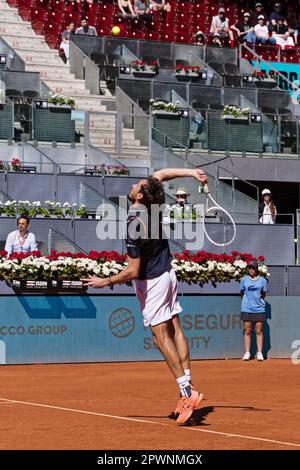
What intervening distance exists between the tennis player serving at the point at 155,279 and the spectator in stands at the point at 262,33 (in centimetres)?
2745

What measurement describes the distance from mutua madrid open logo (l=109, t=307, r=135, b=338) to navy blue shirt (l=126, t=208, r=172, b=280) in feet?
30.4

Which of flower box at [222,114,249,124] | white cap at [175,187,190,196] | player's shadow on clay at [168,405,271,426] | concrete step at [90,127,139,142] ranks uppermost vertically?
flower box at [222,114,249,124]

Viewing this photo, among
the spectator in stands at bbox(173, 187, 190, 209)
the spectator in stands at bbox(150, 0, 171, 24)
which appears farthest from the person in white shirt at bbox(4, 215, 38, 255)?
the spectator in stands at bbox(150, 0, 171, 24)

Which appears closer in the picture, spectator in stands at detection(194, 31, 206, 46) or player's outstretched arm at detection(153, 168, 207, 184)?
player's outstretched arm at detection(153, 168, 207, 184)

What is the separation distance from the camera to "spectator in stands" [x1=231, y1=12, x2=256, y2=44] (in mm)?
36781

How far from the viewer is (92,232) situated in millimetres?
21969

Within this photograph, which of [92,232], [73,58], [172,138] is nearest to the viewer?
[92,232]

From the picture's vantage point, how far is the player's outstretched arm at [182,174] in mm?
10453

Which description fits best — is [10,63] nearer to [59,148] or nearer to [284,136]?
[59,148]

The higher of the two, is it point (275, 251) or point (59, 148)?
point (59, 148)

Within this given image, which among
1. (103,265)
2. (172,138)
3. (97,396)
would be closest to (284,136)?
(172,138)

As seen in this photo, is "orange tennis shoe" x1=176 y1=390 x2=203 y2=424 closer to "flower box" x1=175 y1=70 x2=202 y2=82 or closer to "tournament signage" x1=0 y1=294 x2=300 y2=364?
"tournament signage" x1=0 y1=294 x2=300 y2=364

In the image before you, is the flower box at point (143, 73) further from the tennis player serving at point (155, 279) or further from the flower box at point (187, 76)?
the tennis player serving at point (155, 279)

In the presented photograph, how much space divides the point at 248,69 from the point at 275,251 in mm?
12416
